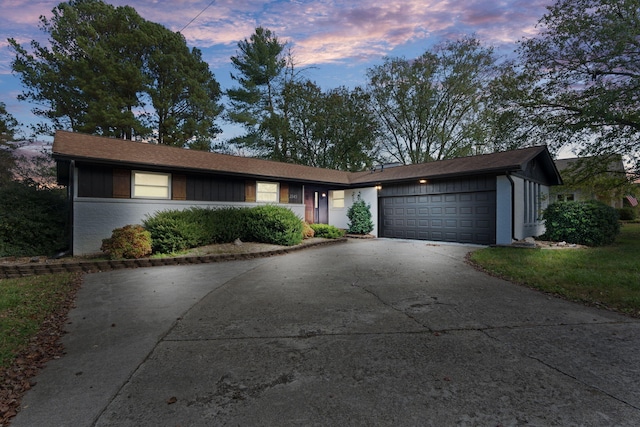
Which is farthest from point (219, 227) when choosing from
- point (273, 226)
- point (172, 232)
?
point (273, 226)

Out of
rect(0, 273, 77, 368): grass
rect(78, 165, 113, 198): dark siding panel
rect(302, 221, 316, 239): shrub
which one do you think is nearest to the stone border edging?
rect(0, 273, 77, 368): grass

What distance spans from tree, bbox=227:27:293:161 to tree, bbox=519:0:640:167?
1867cm

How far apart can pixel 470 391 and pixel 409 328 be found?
1292 millimetres

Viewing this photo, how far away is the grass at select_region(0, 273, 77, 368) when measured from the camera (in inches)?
127

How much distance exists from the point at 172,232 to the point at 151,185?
9.77 ft

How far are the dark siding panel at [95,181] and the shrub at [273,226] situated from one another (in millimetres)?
4742

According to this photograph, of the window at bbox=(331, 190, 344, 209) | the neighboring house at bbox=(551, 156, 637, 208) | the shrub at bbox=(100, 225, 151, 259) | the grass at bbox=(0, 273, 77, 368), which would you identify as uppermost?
the neighboring house at bbox=(551, 156, 637, 208)

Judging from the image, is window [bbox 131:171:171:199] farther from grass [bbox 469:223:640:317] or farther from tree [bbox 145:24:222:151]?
tree [bbox 145:24:222:151]

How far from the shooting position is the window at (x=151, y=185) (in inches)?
421

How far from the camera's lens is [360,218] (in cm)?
1562

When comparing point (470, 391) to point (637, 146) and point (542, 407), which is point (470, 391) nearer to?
point (542, 407)

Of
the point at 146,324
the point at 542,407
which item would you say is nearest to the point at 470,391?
the point at 542,407

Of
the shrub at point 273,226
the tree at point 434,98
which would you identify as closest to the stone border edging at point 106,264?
the shrub at point 273,226

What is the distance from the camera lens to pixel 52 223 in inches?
380
